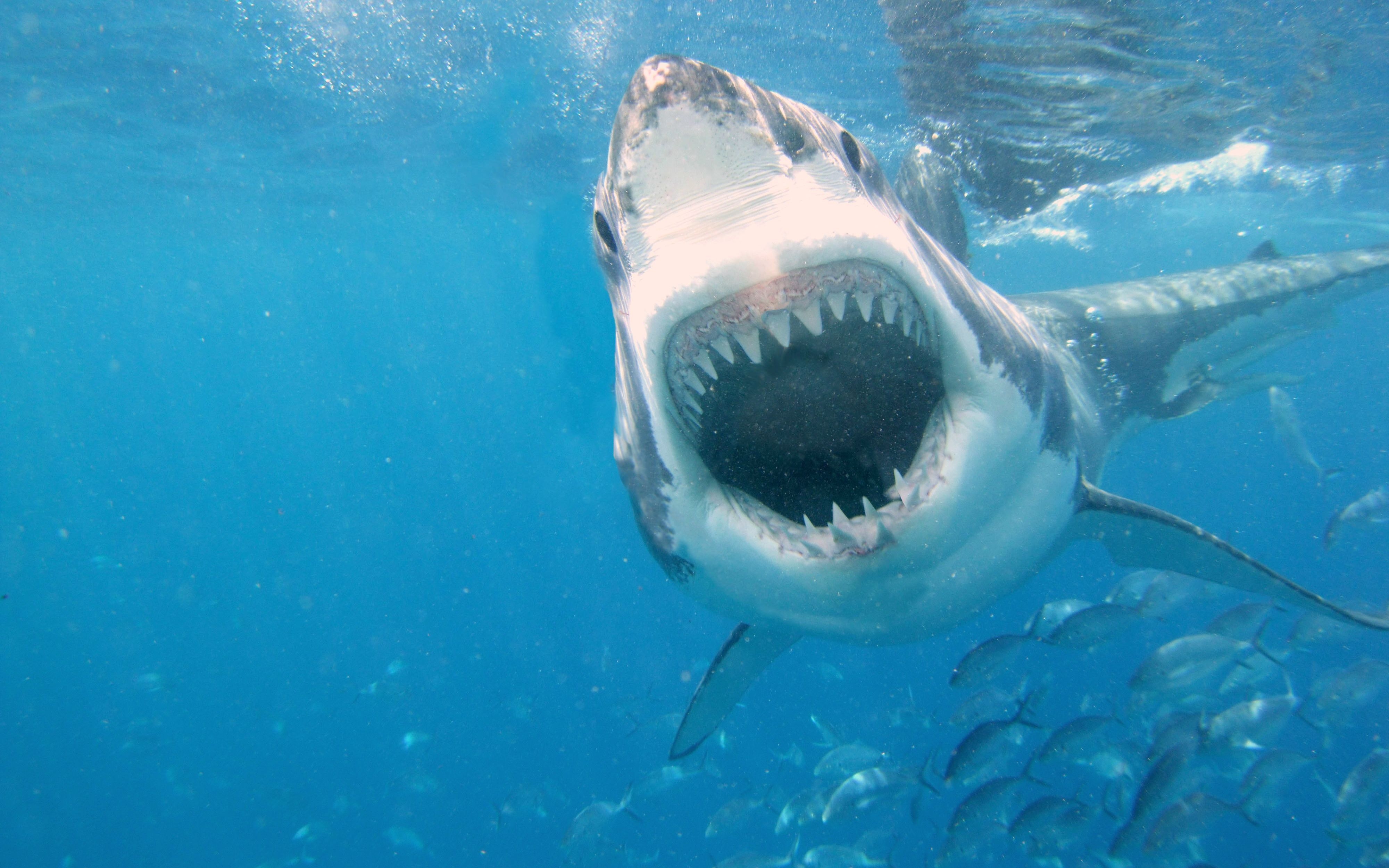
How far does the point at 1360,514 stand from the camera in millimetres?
9344

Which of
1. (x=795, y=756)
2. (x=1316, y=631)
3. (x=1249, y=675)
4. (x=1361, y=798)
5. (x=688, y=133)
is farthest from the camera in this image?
(x=795, y=756)

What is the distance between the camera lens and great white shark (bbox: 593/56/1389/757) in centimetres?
167

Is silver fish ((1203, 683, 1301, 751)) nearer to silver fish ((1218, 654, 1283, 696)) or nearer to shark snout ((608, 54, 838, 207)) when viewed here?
silver fish ((1218, 654, 1283, 696))

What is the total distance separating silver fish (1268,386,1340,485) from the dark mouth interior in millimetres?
14053

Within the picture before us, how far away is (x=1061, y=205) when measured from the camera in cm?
1970

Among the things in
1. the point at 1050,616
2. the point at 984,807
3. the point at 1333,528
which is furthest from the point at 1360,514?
the point at 984,807

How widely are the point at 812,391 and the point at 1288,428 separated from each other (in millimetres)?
15309

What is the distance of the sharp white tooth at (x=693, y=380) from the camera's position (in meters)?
1.92

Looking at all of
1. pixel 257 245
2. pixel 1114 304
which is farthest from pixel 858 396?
pixel 257 245

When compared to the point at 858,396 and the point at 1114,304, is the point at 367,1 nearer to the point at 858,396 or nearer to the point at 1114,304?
the point at 1114,304

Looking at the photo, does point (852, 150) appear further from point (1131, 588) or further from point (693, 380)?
point (1131, 588)

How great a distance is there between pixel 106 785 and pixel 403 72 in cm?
4799

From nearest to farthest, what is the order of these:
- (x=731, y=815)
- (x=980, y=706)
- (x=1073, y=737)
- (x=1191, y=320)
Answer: (x=1073, y=737)
(x=1191, y=320)
(x=980, y=706)
(x=731, y=815)

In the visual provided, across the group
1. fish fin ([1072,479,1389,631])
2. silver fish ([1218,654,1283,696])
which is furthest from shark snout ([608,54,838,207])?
silver fish ([1218,654,1283,696])
